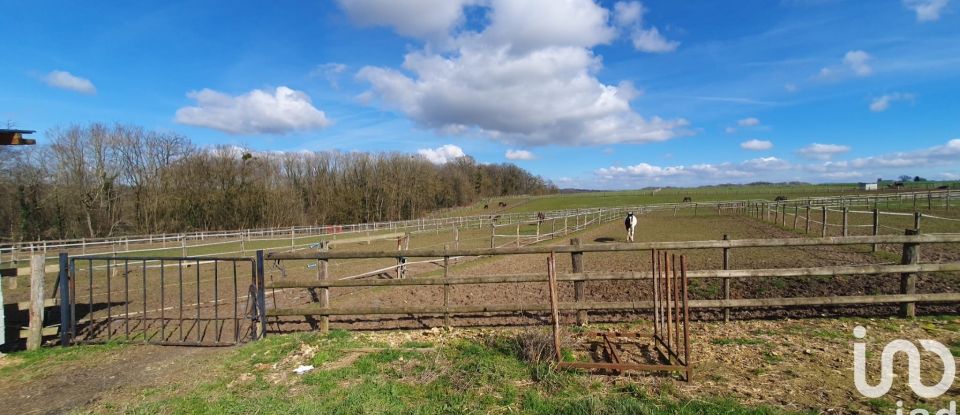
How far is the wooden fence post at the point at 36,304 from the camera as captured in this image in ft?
19.6

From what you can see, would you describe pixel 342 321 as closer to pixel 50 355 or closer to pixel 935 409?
pixel 50 355

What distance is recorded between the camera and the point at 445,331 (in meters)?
6.09

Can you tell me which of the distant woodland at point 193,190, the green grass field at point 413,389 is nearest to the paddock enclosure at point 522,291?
the green grass field at point 413,389

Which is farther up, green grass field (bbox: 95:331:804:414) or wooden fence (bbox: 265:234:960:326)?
wooden fence (bbox: 265:234:960:326)

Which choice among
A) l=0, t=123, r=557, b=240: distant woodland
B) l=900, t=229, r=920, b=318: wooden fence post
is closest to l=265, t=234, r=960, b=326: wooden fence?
l=900, t=229, r=920, b=318: wooden fence post

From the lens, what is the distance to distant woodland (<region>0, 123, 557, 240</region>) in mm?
37844

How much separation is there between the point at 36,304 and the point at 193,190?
164ft

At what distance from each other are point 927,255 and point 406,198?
63.9 m

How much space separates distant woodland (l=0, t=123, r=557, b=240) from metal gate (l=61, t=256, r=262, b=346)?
30.8 metres

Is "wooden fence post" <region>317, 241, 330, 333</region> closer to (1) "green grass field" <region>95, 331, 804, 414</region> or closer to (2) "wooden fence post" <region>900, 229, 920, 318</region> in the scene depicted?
(1) "green grass field" <region>95, 331, 804, 414</region>

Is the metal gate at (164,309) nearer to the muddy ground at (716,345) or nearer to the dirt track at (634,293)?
the muddy ground at (716,345)

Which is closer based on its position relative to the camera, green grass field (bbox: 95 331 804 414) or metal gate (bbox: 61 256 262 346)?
green grass field (bbox: 95 331 804 414)

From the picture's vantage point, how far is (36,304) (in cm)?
603

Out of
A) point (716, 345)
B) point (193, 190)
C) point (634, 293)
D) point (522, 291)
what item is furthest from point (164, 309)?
point (193, 190)
